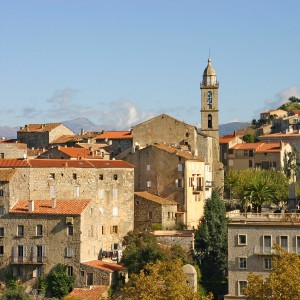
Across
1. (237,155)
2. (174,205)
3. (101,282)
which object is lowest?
(101,282)

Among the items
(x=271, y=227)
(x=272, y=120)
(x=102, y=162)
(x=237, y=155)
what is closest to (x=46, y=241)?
(x=102, y=162)

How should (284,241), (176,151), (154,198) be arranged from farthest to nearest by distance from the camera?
(176,151), (154,198), (284,241)

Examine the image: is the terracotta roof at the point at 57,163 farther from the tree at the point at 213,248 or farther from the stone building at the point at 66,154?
the tree at the point at 213,248

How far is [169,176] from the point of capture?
92625 mm

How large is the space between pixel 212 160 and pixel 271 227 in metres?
36.5

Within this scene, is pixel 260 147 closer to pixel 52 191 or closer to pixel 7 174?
pixel 52 191

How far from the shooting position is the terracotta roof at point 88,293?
240 feet

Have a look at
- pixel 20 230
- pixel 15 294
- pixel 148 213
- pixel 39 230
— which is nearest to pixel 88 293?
pixel 15 294

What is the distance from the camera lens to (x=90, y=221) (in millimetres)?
79188

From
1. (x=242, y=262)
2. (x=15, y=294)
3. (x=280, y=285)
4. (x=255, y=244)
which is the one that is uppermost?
(x=255, y=244)

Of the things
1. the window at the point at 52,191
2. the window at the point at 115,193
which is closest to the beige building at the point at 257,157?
the window at the point at 115,193

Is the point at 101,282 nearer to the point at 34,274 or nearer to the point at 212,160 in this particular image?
the point at 34,274

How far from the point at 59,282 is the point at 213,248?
1237 cm

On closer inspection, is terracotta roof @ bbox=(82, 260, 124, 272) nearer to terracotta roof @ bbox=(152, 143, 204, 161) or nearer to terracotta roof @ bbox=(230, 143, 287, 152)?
terracotta roof @ bbox=(152, 143, 204, 161)
